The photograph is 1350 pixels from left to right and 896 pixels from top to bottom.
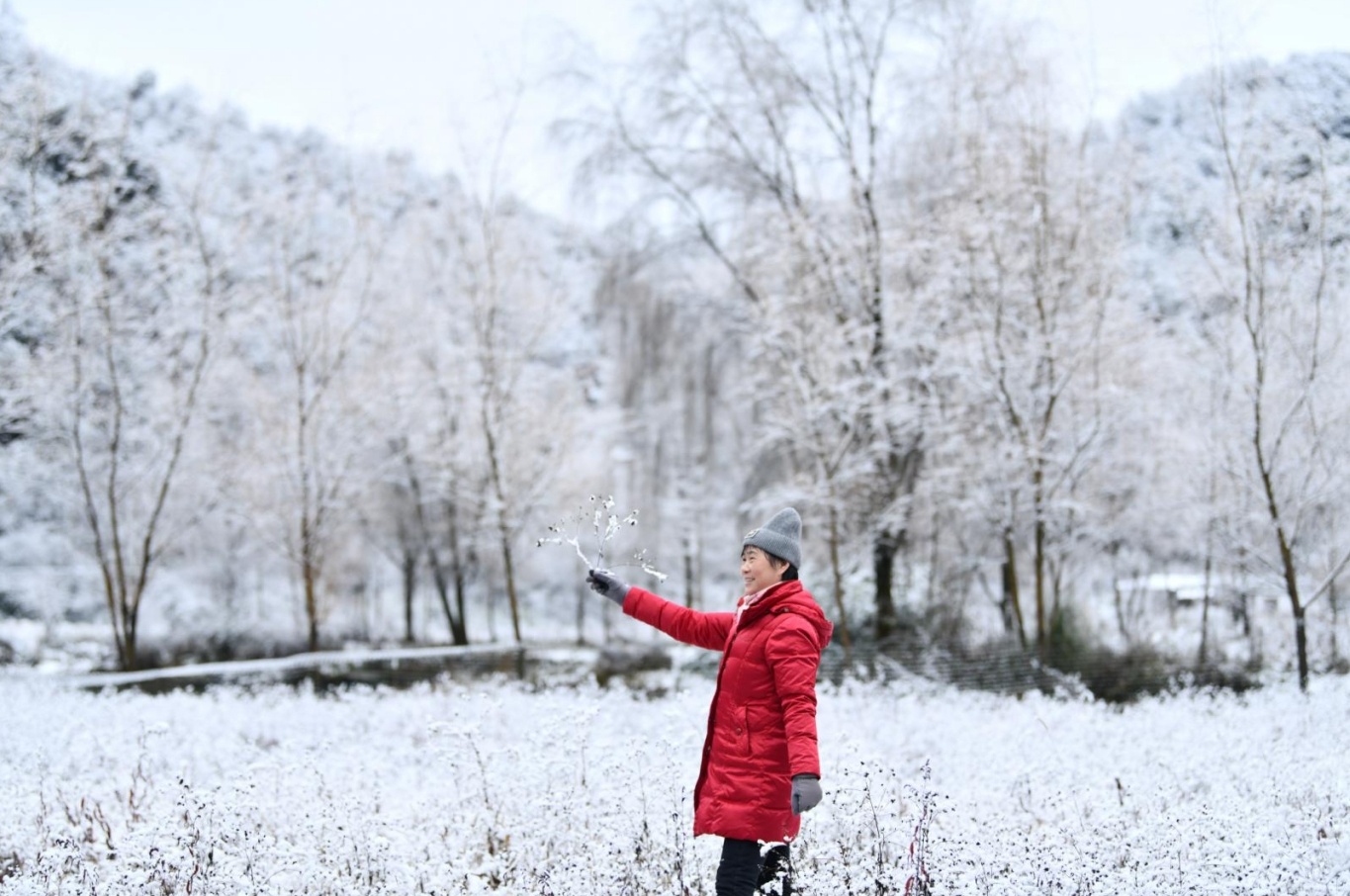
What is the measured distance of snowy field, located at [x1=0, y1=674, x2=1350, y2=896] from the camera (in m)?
4.18

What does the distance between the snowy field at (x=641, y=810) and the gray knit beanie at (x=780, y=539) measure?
4.30 feet

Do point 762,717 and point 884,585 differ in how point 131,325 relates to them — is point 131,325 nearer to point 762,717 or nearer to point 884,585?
point 884,585

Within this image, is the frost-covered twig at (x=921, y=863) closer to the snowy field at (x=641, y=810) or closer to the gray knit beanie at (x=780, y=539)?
the snowy field at (x=641, y=810)

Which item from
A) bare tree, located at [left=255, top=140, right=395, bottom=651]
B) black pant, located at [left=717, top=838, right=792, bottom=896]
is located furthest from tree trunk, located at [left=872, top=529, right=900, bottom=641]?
black pant, located at [left=717, top=838, right=792, bottom=896]

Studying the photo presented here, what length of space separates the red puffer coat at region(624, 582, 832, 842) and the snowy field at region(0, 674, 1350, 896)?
0.85 meters

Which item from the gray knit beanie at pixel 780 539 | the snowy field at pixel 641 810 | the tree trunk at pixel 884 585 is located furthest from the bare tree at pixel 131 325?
the gray knit beanie at pixel 780 539

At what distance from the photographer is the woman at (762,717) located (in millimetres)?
3367

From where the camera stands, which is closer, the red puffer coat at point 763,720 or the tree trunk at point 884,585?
the red puffer coat at point 763,720

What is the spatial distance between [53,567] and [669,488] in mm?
18630

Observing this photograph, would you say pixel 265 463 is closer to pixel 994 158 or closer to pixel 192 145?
pixel 192 145

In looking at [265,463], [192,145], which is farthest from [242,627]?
[192,145]

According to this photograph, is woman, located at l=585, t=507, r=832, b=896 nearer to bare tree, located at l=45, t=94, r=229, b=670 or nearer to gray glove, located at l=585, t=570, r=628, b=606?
gray glove, located at l=585, t=570, r=628, b=606

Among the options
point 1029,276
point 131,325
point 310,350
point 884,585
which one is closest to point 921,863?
point 1029,276

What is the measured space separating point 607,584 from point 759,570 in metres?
0.62
